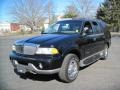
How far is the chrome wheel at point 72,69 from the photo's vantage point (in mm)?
6461

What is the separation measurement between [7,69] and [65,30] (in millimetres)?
2700

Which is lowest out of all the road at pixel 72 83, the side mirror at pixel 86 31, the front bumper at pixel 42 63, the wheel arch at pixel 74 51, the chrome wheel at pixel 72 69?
the road at pixel 72 83

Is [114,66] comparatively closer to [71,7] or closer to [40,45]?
[40,45]

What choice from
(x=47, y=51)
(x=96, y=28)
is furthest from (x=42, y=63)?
(x=96, y=28)

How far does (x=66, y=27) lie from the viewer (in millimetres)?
7598

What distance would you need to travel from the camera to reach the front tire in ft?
20.3

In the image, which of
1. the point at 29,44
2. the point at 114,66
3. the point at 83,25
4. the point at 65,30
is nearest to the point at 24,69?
the point at 29,44

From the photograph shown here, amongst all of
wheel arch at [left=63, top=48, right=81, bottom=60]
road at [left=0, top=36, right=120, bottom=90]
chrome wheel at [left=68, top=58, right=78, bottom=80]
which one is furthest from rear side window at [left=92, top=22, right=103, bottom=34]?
chrome wheel at [left=68, top=58, right=78, bottom=80]

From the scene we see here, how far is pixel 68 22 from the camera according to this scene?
782cm

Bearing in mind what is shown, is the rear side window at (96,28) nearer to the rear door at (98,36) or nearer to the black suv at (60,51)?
Result: the rear door at (98,36)

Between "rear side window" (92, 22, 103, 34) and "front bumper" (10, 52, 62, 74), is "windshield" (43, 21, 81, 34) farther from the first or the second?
"front bumper" (10, 52, 62, 74)

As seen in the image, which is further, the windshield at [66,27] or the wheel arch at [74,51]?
the windshield at [66,27]

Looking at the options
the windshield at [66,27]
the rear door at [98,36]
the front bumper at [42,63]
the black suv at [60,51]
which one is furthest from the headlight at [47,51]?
the rear door at [98,36]

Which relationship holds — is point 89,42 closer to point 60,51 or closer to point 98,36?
point 98,36
